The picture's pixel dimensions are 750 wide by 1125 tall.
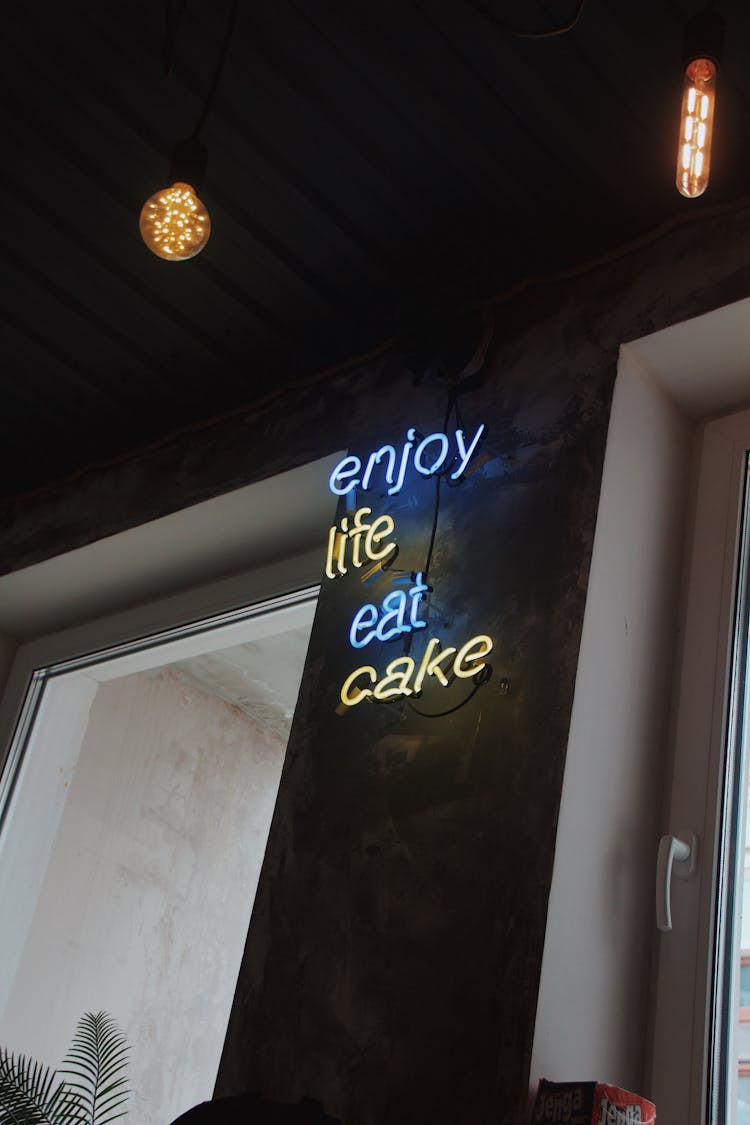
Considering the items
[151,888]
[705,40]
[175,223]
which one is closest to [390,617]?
[175,223]

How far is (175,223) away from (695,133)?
103cm

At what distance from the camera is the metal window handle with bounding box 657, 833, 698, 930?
2188mm

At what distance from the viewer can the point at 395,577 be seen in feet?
8.95

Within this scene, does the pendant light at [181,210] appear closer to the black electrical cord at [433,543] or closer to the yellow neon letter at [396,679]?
the black electrical cord at [433,543]

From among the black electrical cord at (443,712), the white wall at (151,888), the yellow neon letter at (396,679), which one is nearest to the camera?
the black electrical cord at (443,712)

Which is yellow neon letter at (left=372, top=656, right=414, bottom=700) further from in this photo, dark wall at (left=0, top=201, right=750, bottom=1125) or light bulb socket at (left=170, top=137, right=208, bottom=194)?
light bulb socket at (left=170, top=137, right=208, bottom=194)

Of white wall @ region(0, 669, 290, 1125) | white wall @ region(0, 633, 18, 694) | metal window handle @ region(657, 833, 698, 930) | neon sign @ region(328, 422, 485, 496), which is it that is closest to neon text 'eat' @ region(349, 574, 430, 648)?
neon sign @ region(328, 422, 485, 496)

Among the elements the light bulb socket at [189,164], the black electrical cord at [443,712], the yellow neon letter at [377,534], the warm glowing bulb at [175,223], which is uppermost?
the light bulb socket at [189,164]

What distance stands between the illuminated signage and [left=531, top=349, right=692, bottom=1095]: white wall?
28cm

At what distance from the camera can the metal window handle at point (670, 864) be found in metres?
2.19

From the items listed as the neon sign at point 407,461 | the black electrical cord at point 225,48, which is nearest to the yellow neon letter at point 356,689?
the neon sign at point 407,461

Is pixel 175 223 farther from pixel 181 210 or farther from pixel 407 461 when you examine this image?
pixel 407 461

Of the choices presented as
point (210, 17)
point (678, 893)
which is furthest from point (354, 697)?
point (210, 17)

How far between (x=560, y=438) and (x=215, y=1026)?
278cm
